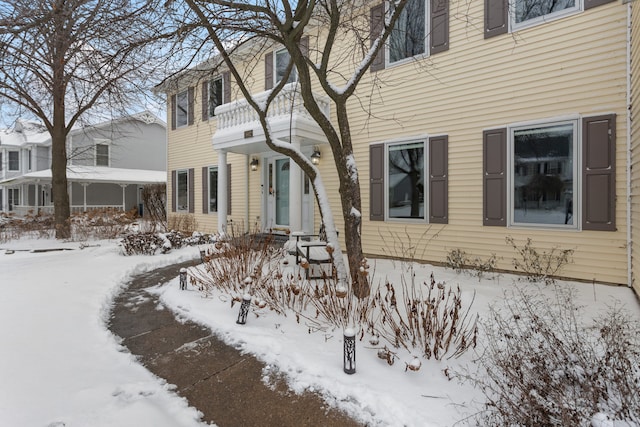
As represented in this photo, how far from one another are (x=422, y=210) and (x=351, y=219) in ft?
10.8

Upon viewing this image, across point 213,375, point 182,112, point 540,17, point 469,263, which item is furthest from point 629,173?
point 182,112

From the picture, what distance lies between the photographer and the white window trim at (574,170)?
517 cm

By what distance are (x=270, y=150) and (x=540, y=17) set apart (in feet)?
21.6

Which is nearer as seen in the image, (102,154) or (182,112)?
(182,112)

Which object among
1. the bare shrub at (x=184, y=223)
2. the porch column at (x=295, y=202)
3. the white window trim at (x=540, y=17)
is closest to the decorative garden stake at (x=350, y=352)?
the porch column at (x=295, y=202)

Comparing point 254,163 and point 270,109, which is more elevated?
point 270,109

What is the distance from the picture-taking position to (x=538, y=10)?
5.64 m

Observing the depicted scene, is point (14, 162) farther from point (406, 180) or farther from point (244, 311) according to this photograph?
point (244, 311)

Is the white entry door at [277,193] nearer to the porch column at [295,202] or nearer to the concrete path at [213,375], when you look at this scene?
the porch column at [295,202]

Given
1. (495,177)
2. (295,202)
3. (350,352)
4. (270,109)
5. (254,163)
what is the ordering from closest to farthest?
(350,352), (495,177), (295,202), (270,109), (254,163)

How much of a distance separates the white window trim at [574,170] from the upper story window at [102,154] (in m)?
21.5

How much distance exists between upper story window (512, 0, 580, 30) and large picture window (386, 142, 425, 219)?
2.65 m

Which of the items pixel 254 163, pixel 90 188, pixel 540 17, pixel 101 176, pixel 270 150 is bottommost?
pixel 90 188

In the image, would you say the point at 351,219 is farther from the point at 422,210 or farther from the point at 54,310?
the point at 54,310
